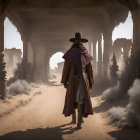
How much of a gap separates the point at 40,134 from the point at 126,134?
6.39 ft

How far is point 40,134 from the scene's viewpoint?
13.2 ft

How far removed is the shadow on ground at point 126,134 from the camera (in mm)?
3760

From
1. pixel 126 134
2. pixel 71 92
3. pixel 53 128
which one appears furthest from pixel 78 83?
pixel 126 134

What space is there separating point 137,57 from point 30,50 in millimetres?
15067

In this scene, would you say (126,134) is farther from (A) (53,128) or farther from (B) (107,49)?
(B) (107,49)

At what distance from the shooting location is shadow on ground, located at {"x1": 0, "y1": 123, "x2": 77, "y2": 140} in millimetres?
3790

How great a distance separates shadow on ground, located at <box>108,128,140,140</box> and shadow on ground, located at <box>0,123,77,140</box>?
995 mm

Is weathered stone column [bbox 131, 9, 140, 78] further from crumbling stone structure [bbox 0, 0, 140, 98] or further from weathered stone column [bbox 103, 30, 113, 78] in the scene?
weathered stone column [bbox 103, 30, 113, 78]

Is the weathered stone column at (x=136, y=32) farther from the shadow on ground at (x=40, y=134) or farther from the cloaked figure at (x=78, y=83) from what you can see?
the shadow on ground at (x=40, y=134)

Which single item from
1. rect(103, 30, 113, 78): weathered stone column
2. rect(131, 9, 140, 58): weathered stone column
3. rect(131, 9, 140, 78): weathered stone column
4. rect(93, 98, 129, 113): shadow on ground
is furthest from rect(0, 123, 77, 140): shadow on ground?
rect(103, 30, 113, 78): weathered stone column

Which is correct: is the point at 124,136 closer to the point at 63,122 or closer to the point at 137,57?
the point at 63,122

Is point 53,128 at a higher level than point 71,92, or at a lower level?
lower

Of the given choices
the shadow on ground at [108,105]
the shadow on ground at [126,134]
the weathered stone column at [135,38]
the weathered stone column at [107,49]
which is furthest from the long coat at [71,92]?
the weathered stone column at [107,49]

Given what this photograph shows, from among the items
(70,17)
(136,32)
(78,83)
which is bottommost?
(78,83)
